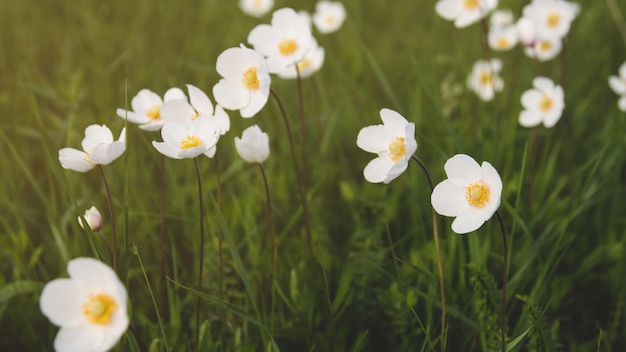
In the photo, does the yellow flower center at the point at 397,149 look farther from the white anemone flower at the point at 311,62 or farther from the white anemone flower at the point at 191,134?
the white anemone flower at the point at 311,62

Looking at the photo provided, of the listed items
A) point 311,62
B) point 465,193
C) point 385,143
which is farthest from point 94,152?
point 311,62

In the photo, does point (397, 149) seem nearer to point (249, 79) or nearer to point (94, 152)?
point (249, 79)

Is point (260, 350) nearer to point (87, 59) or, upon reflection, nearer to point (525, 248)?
point (525, 248)

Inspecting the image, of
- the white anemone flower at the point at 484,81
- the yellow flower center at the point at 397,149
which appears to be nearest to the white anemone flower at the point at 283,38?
the yellow flower center at the point at 397,149

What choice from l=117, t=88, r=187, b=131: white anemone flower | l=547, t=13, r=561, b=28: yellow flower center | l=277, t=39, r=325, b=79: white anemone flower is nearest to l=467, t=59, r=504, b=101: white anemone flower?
l=547, t=13, r=561, b=28: yellow flower center

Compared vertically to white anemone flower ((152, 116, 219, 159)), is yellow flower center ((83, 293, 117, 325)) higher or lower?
lower

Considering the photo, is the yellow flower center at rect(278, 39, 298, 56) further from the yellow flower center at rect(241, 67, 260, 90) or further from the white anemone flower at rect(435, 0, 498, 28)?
the white anemone flower at rect(435, 0, 498, 28)
